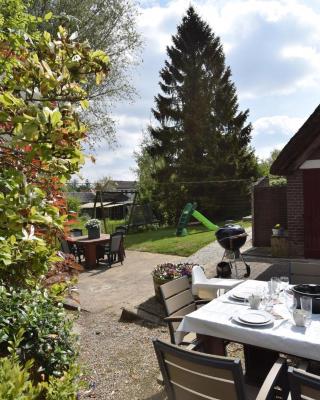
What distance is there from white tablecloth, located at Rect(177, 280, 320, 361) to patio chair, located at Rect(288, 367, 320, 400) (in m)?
0.79

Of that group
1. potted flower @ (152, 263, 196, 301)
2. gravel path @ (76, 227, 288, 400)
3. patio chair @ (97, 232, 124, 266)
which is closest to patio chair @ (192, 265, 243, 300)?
gravel path @ (76, 227, 288, 400)

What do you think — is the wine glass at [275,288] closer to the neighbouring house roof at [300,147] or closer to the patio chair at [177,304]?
the patio chair at [177,304]

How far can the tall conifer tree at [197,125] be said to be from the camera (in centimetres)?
2167

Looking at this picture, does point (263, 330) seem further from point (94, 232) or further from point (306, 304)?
point (94, 232)

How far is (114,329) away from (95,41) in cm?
1302

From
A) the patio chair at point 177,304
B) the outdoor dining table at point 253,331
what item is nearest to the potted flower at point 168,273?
the patio chair at point 177,304

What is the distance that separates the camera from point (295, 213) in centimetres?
916

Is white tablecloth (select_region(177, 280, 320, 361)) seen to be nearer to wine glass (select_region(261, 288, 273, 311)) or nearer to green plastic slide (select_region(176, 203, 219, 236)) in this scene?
wine glass (select_region(261, 288, 273, 311))

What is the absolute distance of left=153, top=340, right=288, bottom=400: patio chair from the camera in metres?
1.85

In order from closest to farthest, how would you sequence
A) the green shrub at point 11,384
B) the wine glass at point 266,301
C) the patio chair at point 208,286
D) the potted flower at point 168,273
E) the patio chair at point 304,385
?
the green shrub at point 11,384 < the patio chair at point 304,385 < the wine glass at point 266,301 < the patio chair at point 208,286 < the potted flower at point 168,273

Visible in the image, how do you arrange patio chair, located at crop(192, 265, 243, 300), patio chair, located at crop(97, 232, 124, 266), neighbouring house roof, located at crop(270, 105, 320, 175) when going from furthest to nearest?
patio chair, located at crop(97, 232, 124, 266) < neighbouring house roof, located at crop(270, 105, 320, 175) < patio chair, located at crop(192, 265, 243, 300)

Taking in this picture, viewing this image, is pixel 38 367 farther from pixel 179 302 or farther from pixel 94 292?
pixel 94 292

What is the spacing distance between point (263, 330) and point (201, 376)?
2.88 feet

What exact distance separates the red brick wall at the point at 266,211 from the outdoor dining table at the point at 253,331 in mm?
7829
